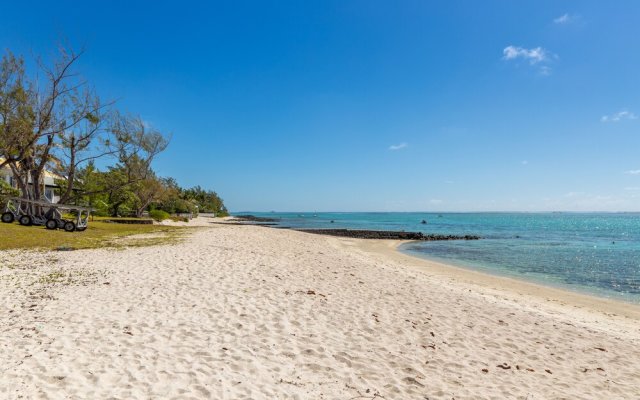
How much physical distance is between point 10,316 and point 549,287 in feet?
67.8

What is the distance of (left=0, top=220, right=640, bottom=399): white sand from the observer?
16.9 ft

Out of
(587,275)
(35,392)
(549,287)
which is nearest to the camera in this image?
(35,392)

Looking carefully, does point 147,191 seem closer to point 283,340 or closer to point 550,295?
point 550,295

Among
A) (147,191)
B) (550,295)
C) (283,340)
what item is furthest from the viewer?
(147,191)

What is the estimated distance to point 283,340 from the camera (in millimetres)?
A: 6773

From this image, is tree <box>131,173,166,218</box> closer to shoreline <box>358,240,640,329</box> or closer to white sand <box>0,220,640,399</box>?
white sand <box>0,220,640,399</box>

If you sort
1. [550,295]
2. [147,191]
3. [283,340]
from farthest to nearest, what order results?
[147,191] → [550,295] → [283,340]

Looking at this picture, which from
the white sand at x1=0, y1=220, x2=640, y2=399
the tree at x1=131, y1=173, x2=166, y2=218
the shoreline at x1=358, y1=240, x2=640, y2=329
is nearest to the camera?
the white sand at x1=0, y1=220, x2=640, y2=399

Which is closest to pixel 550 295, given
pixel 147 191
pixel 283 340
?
pixel 283 340

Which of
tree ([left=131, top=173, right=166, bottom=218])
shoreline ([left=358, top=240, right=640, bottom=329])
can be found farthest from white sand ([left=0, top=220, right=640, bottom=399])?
tree ([left=131, top=173, right=166, bottom=218])

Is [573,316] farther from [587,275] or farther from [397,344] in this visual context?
[587,275]

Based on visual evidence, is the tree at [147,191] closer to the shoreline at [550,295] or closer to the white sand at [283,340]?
the white sand at [283,340]

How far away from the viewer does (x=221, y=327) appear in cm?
723

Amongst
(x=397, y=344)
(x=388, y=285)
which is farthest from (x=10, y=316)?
(x=388, y=285)
